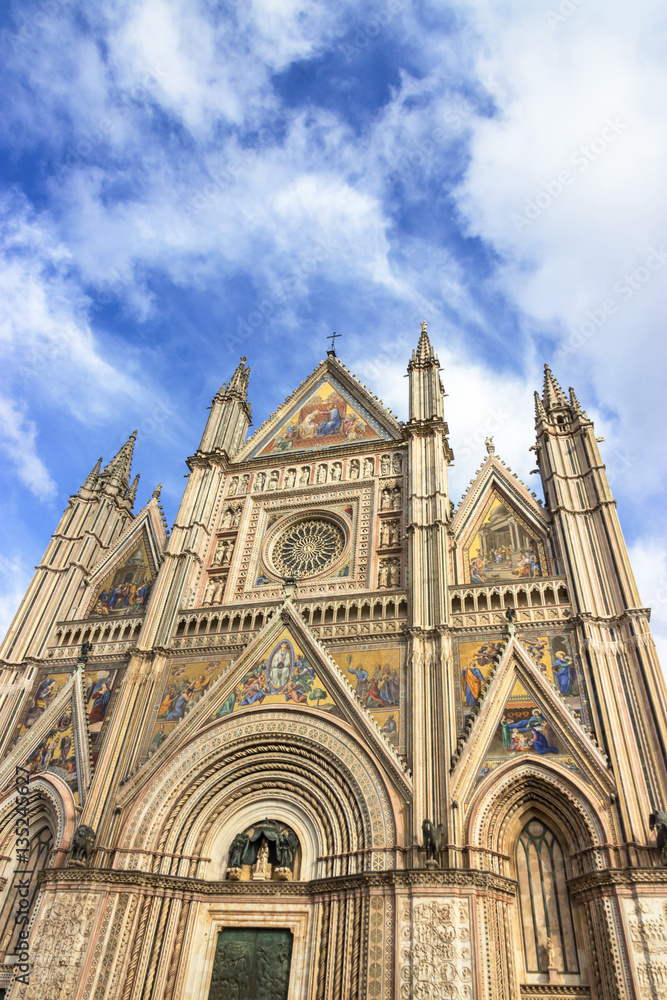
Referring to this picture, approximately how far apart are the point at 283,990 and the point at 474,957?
156 inches

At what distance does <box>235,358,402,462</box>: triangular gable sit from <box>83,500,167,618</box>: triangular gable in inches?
152

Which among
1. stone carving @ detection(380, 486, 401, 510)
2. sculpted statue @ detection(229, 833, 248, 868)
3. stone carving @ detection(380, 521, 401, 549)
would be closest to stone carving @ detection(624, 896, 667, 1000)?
sculpted statue @ detection(229, 833, 248, 868)

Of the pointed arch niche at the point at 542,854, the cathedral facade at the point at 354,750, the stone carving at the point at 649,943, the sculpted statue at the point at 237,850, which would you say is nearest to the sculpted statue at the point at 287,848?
the cathedral facade at the point at 354,750

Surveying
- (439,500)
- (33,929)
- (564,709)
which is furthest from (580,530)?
(33,929)

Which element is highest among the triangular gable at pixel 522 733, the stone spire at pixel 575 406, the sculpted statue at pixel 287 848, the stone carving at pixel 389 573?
the stone spire at pixel 575 406

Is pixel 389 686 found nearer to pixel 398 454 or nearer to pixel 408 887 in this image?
pixel 408 887

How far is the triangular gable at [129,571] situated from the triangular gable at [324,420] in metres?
3.87

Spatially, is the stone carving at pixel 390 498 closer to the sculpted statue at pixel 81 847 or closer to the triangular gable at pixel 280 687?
the triangular gable at pixel 280 687

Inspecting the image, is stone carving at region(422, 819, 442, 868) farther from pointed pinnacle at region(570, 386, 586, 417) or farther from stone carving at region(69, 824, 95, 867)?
pointed pinnacle at region(570, 386, 586, 417)

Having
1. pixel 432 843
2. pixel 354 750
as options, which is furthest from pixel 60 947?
pixel 432 843

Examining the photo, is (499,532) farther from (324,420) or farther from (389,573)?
(324,420)

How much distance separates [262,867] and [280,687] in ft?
12.8

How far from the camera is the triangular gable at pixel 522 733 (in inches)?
554

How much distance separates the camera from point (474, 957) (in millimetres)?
12227
